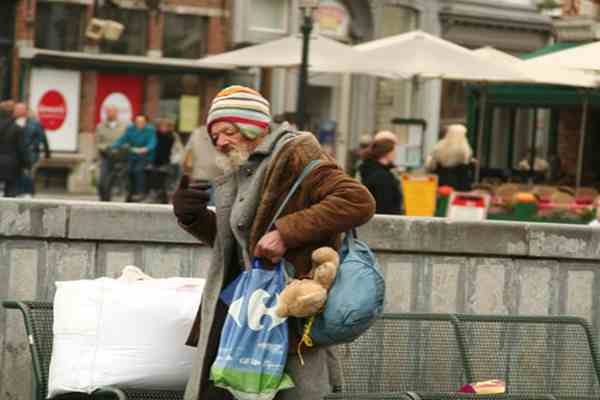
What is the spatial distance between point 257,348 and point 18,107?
17.7 metres

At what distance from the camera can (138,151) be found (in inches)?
1026

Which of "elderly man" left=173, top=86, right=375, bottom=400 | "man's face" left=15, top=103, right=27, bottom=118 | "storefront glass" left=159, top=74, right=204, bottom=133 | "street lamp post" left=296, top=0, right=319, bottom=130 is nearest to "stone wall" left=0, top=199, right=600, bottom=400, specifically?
"elderly man" left=173, top=86, right=375, bottom=400

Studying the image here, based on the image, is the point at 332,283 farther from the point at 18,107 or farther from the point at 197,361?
the point at 18,107

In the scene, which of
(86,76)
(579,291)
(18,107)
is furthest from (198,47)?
(579,291)

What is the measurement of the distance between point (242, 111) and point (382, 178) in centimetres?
721

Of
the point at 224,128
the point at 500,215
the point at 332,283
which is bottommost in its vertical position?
the point at 500,215

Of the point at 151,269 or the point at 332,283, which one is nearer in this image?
the point at 332,283

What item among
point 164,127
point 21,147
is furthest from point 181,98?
point 21,147

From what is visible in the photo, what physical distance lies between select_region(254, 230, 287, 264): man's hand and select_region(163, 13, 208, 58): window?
2694cm

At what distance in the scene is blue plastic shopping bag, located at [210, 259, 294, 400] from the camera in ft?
18.4

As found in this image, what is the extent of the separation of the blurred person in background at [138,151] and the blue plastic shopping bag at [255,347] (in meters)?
20.4

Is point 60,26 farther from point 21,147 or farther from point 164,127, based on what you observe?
point 21,147

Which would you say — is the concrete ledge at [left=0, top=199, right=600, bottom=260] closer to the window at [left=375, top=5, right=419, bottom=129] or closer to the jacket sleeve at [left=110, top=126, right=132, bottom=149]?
the jacket sleeve at [left=110, top=126, right=132, bottom=149]

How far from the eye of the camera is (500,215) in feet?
62.1
